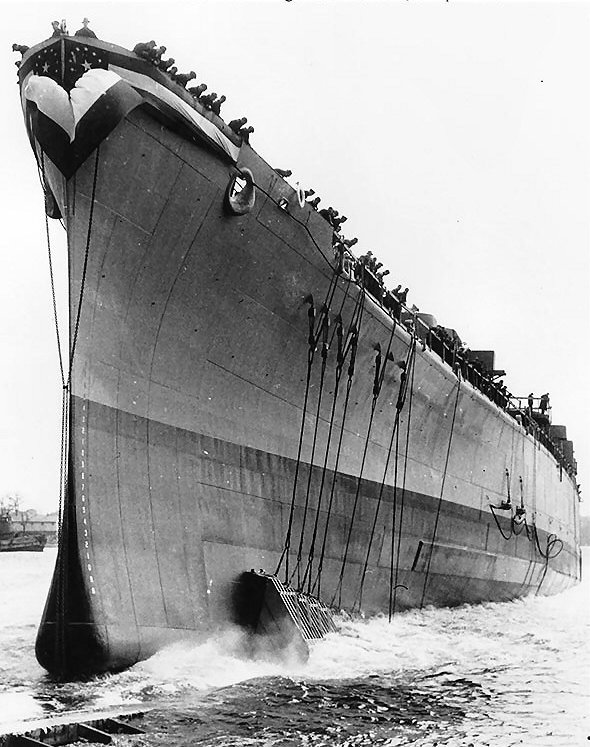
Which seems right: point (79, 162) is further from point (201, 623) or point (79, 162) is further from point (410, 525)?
point (410, 525)

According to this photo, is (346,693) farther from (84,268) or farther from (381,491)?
(381,491)

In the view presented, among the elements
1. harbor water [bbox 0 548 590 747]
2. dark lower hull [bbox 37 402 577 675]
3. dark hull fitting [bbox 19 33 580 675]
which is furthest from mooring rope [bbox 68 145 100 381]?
harbor water [bbox 0 548 590 747]

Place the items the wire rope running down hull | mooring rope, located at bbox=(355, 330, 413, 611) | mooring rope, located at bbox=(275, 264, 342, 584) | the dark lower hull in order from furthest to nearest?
1. the wire rope running down hull
2. mooring rope, located at bbox=(355, 330, 413, 611)
3. mooring rope, located at bbox=(275, 264, 342, 584)
4. the dark lower hull

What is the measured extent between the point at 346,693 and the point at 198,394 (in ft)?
10.9

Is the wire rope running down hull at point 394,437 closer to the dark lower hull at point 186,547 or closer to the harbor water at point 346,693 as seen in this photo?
the dark lower hull at point 186,547

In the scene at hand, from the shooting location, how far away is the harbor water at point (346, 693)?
18.1ft

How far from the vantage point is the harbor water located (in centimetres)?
553

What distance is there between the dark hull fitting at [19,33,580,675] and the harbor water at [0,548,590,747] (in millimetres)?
549

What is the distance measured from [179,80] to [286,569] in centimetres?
534

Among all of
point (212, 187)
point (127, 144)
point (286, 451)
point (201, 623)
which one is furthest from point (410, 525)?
point (127, 144)

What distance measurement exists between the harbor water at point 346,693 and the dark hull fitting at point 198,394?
549 mm

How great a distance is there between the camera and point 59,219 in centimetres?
812

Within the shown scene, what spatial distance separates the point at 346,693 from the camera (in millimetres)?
6734

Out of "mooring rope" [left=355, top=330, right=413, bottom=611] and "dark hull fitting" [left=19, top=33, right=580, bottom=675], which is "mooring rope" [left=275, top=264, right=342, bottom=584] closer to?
"dark hull fitting" [left=19, top=33, right=580, bottom=675]
